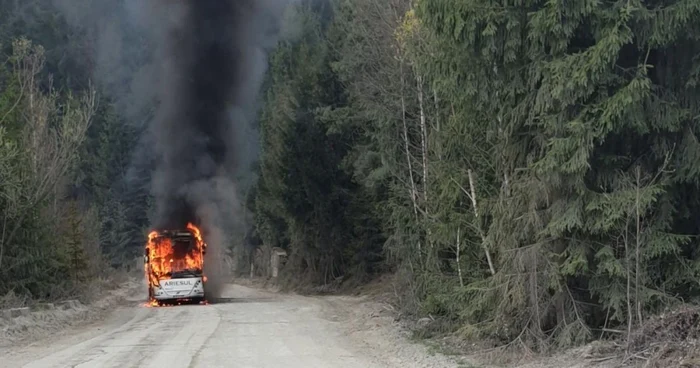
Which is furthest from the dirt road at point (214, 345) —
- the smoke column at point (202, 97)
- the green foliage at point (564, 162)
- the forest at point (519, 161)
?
the smoke column at point (202, 97)

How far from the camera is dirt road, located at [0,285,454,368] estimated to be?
1355 cm

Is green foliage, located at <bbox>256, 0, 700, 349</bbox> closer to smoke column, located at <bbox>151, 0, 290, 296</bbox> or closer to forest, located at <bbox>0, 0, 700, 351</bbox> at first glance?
forest, located at <bbox>0, 0, 700, 351</bbox>

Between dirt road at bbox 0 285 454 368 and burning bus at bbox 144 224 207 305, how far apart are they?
6.44 meters

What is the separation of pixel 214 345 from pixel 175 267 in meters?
16.4

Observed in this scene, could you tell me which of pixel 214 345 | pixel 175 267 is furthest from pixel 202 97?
pixel 214 345

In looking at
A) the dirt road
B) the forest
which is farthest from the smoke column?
the dirt road

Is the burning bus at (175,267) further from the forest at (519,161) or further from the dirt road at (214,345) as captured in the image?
the dirt road at (214,345)

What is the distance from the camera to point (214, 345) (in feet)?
52.4

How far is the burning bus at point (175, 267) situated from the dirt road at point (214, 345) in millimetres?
6437

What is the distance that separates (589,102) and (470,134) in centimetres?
388

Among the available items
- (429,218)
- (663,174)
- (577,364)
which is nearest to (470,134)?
(429,218)

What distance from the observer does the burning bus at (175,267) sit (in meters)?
31.2

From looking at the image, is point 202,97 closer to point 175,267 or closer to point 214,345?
point 175,267

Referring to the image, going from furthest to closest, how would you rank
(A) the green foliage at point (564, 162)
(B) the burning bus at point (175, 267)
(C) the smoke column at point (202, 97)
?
(C) the smoke column at point (202, 97)
(B) the burning bus at point (175, 267)
(A) the green foliage at point (564, 162)
